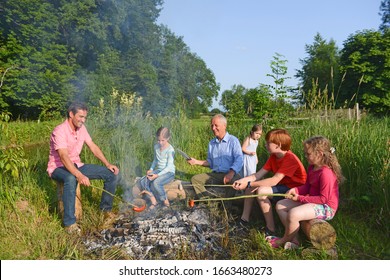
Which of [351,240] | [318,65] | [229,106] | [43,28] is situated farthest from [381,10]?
[351,240]

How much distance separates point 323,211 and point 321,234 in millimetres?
229

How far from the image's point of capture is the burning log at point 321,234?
299cm

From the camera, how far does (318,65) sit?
1175cm

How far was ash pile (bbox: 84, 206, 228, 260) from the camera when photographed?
3404 mm

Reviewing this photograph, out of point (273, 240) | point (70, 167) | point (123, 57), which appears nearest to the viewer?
point (273, 240)

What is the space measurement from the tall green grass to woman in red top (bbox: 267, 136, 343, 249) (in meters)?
0.23

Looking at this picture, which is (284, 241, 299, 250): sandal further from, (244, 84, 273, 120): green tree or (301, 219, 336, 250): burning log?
(244, 84, 273, 120): green tree

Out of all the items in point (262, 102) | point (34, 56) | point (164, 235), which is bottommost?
point (164, 235)

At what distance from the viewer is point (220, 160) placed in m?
4.61

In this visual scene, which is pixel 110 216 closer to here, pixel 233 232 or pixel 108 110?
pixel 233 232

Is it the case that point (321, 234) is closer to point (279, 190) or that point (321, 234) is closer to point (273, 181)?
point (273, 181)

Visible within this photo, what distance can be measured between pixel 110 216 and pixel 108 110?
9.89ft

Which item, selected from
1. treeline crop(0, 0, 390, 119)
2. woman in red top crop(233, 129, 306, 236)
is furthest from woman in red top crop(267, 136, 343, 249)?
treeline crop(0, 0, 390, 119)

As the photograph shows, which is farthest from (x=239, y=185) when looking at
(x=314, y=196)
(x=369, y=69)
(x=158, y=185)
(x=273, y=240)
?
(x=369, y=69)
